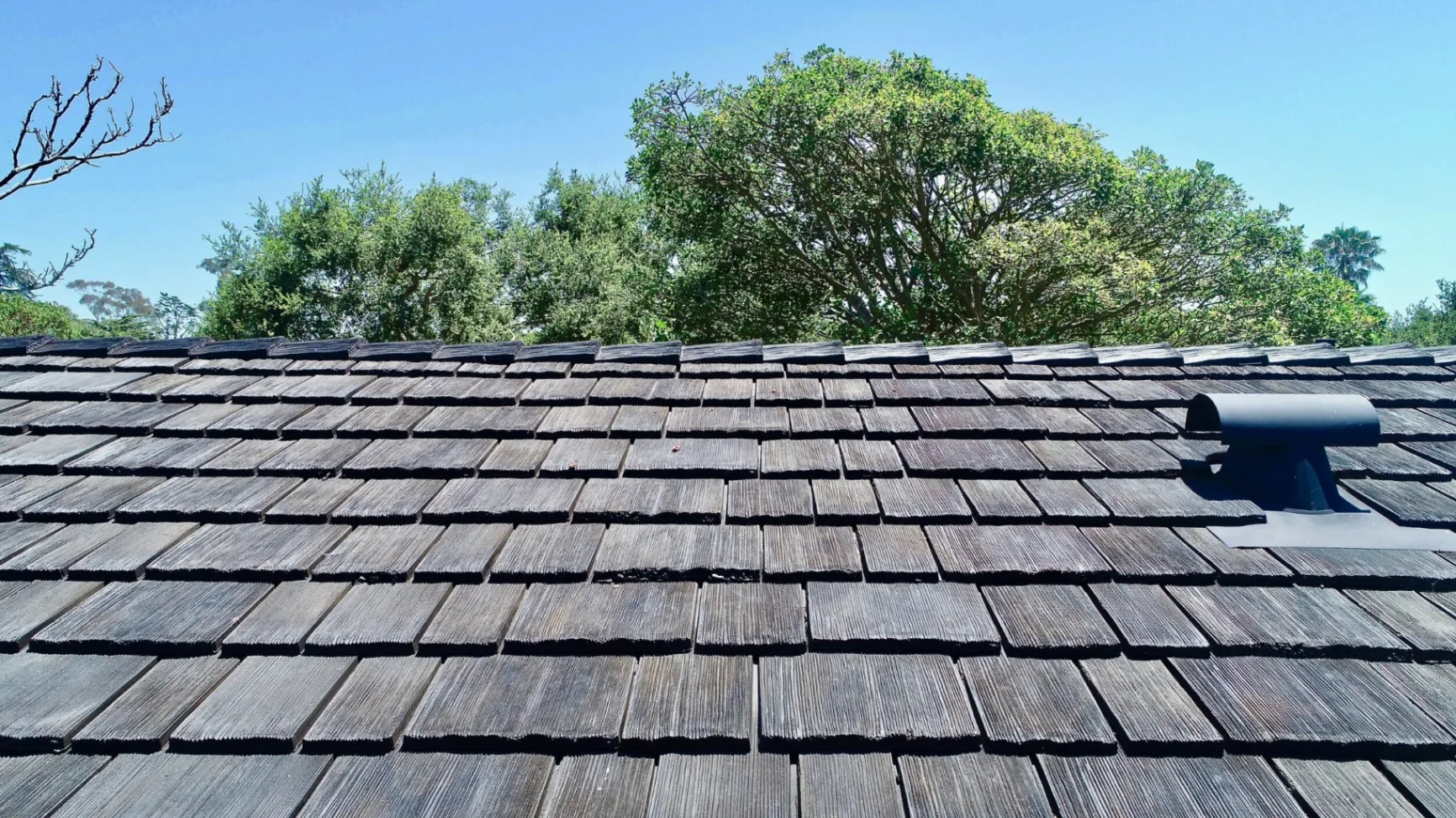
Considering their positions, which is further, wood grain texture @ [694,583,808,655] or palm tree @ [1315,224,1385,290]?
palm tree @ [1315,224,1385,290]

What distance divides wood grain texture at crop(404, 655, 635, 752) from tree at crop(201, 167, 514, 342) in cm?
1749

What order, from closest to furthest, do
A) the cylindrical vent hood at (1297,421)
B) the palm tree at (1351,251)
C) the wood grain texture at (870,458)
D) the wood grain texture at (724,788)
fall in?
1. the wood grain texture at (724,788)
2. the cylindrical vent hood at (1297,421)
3. the wood grain texture at (870,458)
4. the palm tree at (1351,251)

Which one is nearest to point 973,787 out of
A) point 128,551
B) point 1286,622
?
point 1286,622

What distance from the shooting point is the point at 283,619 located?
1802mm

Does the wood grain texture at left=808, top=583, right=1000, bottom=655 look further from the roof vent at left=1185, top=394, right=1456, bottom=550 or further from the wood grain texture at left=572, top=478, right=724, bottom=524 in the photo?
the roof vent at left=1185, top=394, right=1456, bottom=550

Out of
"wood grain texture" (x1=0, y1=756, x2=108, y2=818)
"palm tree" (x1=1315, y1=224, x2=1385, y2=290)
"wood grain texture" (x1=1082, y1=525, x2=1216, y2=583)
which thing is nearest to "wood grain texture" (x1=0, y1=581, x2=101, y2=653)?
"wood grain texture" (x1=0, y1=756, x2=108, y2=818)

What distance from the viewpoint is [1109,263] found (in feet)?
38.7

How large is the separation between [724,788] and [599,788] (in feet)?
0.75

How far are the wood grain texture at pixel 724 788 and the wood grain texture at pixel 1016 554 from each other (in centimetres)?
78

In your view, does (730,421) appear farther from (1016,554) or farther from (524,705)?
(524,705)

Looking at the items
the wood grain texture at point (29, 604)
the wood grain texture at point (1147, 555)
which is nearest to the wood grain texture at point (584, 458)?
the wood grain texture at point (29, 604)

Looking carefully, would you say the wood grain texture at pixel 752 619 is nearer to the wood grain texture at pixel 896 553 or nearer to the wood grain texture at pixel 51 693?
the wood grain texture at pixel 896 553

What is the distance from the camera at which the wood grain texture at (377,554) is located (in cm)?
196

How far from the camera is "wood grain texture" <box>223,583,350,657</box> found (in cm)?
171
